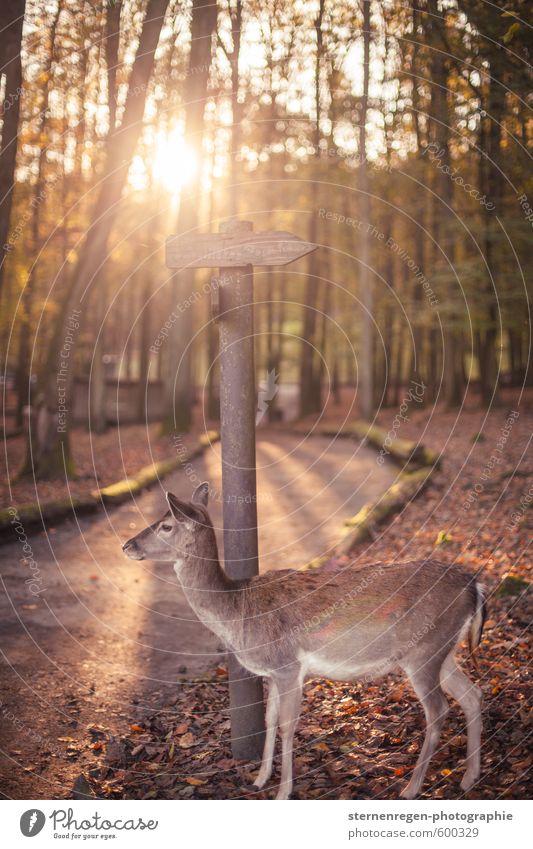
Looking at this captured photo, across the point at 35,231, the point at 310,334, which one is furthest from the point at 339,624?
the point at 310,334

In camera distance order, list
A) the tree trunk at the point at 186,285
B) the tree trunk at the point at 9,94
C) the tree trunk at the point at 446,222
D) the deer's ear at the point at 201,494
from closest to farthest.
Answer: the deer's ear at the point at 201,494
the tree trunk at the point at 9,94
the tree trunk at the point at 446,222
the tree trunk at the point at 186,285

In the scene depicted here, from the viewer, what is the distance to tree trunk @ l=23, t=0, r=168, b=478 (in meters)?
12.8

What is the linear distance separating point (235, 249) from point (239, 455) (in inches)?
69.8

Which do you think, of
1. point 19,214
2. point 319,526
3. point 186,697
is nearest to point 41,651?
point 186,697

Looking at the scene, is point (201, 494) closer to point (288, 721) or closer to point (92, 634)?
point (288, 721)

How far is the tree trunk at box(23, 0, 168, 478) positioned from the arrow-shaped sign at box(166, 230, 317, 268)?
27.1ft

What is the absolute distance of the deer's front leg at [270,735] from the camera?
5332 mm

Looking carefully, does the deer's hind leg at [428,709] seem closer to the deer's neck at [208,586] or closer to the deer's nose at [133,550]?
the deer's neck at [208,586]

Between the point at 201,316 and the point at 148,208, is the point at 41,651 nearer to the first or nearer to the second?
the point at 148,208

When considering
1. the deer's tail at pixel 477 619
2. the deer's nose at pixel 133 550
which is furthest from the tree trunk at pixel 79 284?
the deer's tail at pixel 477 619

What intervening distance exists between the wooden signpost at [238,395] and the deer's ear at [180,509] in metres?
0.60

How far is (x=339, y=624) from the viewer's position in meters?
5.24
